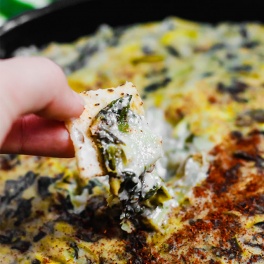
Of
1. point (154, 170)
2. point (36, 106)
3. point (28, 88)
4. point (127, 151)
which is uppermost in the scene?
point (28, 88)

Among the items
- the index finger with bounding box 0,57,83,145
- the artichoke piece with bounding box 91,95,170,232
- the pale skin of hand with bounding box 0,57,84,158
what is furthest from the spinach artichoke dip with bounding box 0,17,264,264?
the index finger with bounding box 0,57,83,145

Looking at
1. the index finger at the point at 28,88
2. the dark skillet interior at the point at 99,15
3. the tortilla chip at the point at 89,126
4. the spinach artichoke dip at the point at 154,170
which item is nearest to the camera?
the index finger at the point at 28,88

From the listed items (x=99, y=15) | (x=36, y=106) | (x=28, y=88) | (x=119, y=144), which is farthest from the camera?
(x=99, y=15)

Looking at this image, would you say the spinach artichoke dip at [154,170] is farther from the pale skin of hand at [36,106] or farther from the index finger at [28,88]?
the index finger at [28,88]

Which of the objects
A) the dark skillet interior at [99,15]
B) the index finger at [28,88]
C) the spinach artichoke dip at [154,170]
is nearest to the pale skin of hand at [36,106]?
the index finger at [28,88]

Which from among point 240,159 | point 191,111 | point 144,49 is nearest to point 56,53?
point 144,49

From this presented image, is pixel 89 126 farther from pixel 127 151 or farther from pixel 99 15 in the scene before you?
pixel 99 15

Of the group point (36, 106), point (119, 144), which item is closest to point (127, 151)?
point (119, 144)
